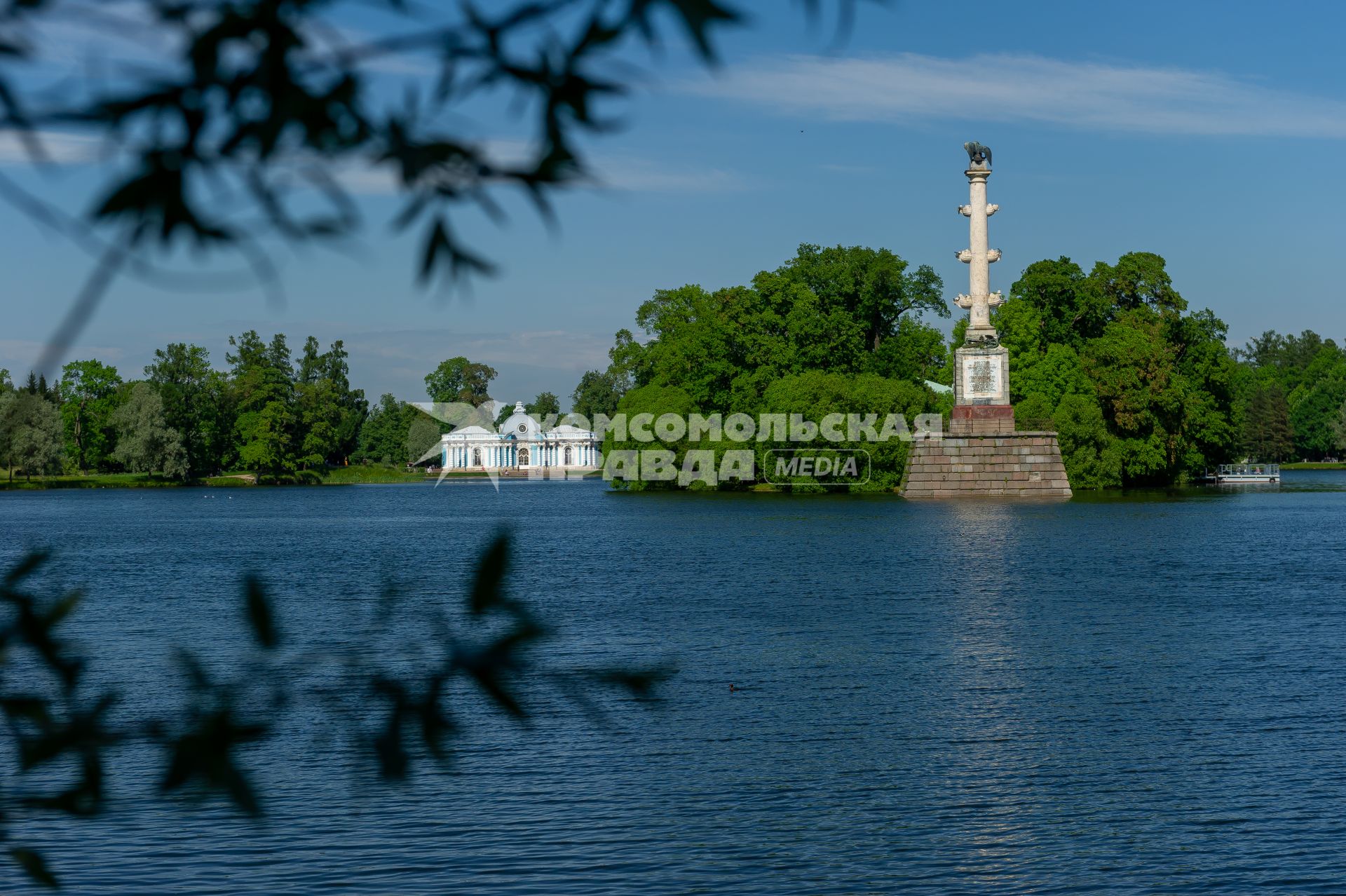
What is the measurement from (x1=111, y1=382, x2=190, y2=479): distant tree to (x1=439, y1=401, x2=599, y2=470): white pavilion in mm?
52449

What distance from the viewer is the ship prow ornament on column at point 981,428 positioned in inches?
2309

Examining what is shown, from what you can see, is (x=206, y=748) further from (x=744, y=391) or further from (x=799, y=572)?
(x=744, y=391)

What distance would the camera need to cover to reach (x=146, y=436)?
10744 cm

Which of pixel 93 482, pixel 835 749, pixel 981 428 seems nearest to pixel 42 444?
pixel 93 482

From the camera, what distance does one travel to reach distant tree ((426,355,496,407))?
566 feet

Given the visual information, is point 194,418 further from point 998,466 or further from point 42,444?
point 998,466

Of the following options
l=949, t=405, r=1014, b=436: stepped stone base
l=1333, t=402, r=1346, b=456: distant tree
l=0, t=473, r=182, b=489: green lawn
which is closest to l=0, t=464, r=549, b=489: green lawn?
l=0, t=473, r=182, b=489: green lawn

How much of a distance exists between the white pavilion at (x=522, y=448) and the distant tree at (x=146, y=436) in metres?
52.4

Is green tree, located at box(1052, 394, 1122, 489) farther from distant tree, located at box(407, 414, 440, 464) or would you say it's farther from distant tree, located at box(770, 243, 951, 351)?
distant tree, located at box(407, 414, 440, 464)

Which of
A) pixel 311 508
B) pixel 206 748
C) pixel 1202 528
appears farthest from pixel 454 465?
pixel 206 748

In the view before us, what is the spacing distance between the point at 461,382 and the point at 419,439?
17260mm

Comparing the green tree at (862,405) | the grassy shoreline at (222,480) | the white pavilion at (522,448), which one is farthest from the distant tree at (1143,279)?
the white pavilion at (522,448)

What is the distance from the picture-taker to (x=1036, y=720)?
606 inches

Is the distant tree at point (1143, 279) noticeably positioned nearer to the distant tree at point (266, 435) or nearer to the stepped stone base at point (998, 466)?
the stepped stone base at point (998, 466)
